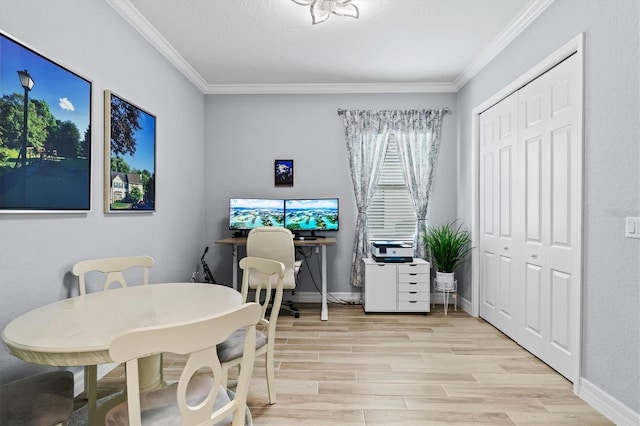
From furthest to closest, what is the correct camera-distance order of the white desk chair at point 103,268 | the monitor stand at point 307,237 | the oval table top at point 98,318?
the monitor stand at point 307,237, the white desk chair at point 103,268, the oval table top at point 98,318

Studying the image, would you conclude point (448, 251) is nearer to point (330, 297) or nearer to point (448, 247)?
point (448, 247)

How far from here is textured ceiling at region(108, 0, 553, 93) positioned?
2.84 metres

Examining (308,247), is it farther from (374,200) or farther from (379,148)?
(379,148)

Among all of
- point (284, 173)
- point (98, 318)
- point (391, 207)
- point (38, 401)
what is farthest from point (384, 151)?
point (38, 401)

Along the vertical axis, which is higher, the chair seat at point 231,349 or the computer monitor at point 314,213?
the computer monitor at point 314,213

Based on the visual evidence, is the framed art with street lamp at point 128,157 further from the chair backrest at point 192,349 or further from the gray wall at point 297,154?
the chair backrest at point 192,349

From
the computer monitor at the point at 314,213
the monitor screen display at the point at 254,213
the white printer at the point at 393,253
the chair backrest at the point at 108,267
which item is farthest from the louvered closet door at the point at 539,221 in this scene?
the chair backrest at the point at 108,267

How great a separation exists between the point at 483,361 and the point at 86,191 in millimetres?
3140

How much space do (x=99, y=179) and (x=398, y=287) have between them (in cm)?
312

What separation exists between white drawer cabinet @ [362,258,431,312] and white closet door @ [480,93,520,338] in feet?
2.07

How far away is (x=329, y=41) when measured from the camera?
3391 millimetres

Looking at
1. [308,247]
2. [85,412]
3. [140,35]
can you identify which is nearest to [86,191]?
[85,412]

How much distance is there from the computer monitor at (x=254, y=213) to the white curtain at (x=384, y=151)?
102 centimetres

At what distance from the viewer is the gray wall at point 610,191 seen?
1877 mm
